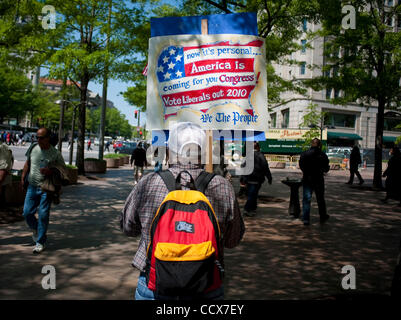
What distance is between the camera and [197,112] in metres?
4.56

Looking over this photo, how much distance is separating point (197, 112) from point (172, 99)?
33cm

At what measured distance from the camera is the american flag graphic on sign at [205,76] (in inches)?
180

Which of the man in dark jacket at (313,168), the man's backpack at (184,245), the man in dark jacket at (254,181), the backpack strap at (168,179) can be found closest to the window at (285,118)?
the man in dark jacket at (254,181)

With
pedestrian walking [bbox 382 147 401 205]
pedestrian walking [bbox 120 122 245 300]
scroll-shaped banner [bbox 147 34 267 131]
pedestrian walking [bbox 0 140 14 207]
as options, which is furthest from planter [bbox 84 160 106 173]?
pedestrian walking [bbox 120 122 245 300]

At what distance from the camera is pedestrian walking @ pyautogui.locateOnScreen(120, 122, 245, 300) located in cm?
210

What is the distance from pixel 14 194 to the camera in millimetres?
9555

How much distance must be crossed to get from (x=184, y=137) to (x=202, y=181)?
30 centimetres

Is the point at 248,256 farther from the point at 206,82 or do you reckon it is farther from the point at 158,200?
the point at 158,200

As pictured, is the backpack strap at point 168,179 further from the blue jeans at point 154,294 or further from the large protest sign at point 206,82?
the large protest sign at point 206,82

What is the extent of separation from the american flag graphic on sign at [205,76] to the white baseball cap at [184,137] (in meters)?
2.10

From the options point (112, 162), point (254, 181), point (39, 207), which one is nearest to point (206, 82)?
point (39, 207)

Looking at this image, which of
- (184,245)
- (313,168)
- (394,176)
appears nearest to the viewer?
(184,245)

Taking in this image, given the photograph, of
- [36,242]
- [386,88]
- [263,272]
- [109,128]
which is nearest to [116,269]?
[36,242]
